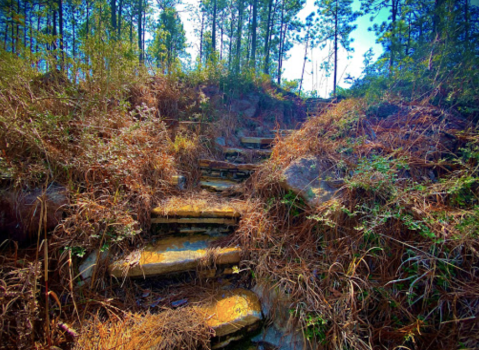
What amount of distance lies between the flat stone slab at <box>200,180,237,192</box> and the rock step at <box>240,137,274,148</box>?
4.16 feet

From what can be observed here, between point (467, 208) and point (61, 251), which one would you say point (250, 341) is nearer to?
point (61, 251)

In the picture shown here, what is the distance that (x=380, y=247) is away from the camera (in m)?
1.46

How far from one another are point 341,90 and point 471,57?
296cm

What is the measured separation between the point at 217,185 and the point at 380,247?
1.85 metres

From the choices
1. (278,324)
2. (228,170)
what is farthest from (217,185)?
(278,324)

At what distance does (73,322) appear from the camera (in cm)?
126

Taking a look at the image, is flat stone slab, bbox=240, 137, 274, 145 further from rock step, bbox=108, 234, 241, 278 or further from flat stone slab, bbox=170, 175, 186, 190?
rock step, bbox=108, 234, 241, 278

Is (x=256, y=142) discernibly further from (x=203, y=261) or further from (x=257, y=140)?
(x=203, y=261)

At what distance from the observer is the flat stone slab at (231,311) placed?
133cm

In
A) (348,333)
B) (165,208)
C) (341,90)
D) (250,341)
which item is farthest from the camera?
(341,90)

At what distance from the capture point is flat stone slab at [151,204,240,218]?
197cm

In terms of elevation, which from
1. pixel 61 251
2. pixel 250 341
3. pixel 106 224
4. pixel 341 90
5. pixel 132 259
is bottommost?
pixel 250 341

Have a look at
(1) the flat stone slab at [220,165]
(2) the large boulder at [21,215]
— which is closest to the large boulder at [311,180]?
(1) the flat stone slab at [220,165]

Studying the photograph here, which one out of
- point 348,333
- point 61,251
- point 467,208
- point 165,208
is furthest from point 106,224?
point 467,208
